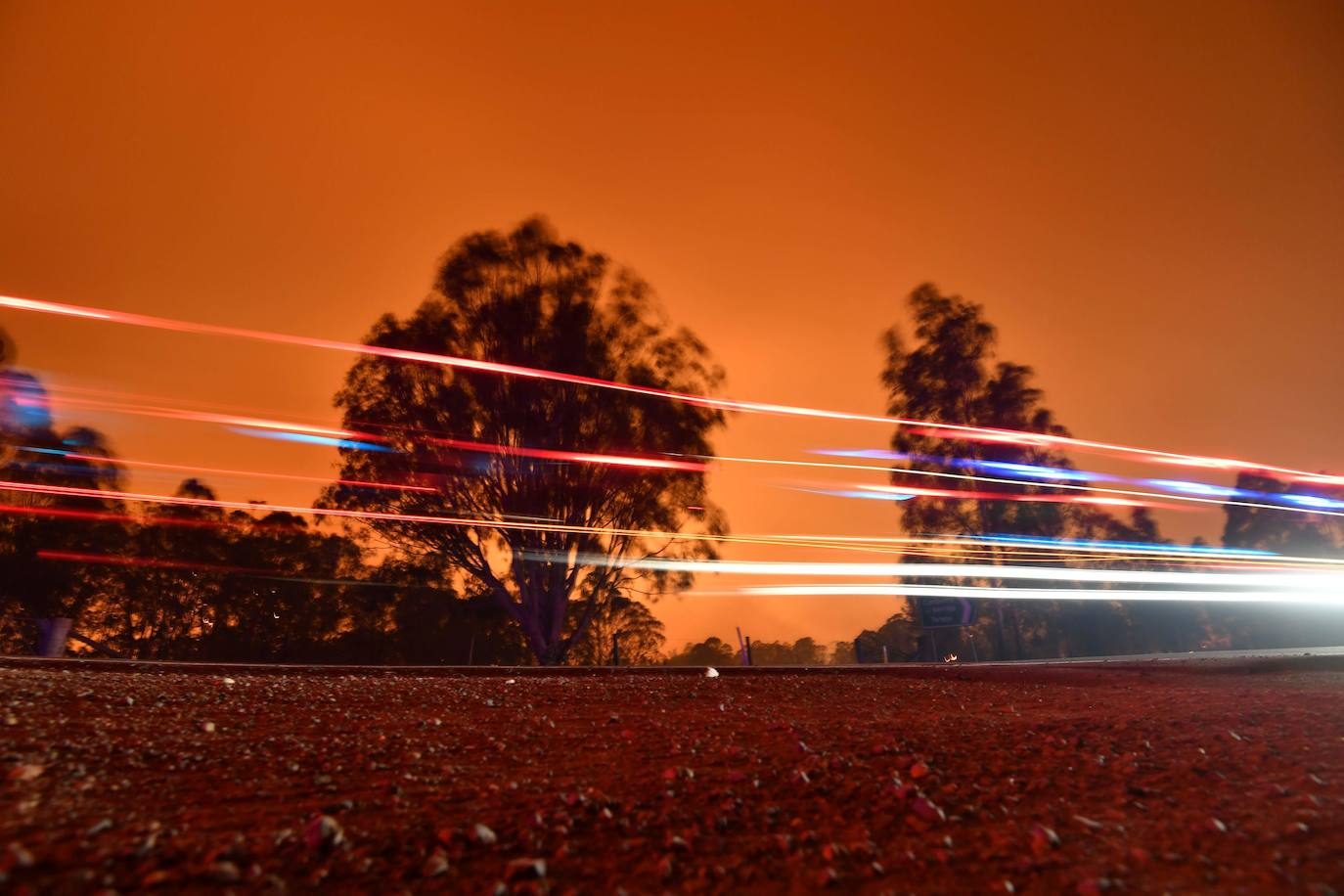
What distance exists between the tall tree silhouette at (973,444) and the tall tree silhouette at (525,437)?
1215cm

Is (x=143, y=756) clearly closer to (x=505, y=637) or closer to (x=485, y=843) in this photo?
(x=485, y=843)

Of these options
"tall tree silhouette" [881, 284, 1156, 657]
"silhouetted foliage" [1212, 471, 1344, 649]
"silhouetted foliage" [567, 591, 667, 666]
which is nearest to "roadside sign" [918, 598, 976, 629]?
"tall tree silhouette" [881, 284, 1156, 657]

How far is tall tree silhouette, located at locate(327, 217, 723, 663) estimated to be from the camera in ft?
67.0

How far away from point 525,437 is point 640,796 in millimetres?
18344

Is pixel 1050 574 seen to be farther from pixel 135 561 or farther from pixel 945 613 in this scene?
pixel 135 561

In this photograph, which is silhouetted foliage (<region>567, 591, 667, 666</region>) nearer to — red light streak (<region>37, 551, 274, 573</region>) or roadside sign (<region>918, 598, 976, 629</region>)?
roadside sign (<region>918, 598, 976, 629</region>)

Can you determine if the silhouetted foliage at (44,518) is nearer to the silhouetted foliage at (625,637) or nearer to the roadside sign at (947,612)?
the silhouetted foliage at (625,637)

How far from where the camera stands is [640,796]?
3.31 metres

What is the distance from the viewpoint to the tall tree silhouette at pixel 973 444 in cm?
2789

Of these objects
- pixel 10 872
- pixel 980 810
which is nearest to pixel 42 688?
pixel 10 872

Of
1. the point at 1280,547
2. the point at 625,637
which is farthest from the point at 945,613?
the point at 1280,547

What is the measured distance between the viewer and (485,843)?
8.86 ft

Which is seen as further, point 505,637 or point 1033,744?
point 505,637

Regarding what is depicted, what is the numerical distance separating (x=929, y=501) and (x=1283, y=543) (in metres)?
22.2
